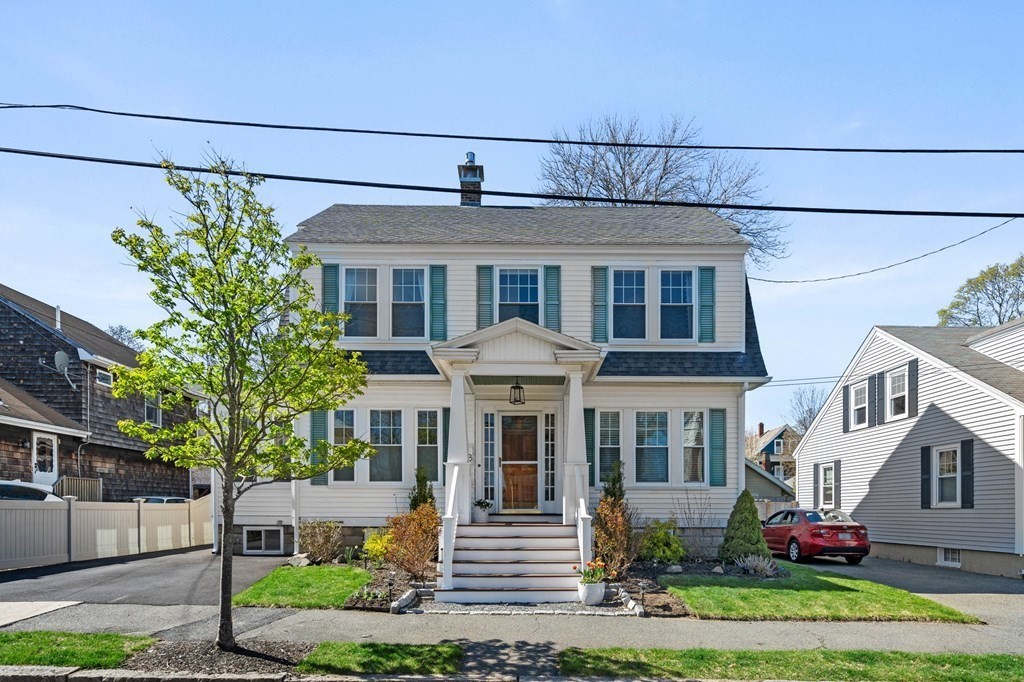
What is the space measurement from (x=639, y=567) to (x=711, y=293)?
19.7 feet

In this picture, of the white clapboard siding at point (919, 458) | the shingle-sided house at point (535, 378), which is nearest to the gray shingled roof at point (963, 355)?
the white clapboard siding at point (919, 458)

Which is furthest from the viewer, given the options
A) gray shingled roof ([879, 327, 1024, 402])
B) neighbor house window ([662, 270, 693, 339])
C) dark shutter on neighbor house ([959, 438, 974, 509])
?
dark shutter on neighbor house ([959, 438, 974, 509])

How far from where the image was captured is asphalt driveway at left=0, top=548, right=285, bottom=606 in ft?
42.0

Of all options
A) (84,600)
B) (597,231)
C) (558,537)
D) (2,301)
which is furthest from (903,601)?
(2,301)

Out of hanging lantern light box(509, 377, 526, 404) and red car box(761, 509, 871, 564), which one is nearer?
hanging lantern light box(509, 377, 526, 404)

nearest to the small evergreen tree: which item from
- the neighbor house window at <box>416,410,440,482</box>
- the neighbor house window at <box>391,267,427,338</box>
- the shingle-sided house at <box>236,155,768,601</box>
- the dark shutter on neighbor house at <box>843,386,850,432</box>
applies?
the shingle-sided house at <box>236,155,768,601</box>

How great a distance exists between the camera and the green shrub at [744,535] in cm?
1588

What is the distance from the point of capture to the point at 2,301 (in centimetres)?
2652

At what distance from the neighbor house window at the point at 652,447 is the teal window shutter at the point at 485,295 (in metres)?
3.66

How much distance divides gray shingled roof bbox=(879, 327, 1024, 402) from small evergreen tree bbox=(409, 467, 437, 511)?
12526mm

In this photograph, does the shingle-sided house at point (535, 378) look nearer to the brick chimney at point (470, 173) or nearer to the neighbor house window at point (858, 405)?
the brick chimney at point (470, 173)

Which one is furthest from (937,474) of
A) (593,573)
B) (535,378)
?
(593,573)

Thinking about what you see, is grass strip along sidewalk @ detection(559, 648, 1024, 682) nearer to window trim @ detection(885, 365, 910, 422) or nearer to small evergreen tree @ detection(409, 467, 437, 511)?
small evergreen tree @ detection(409, 467, 437, 511)

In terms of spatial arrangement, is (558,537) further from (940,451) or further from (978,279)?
(978,279)
